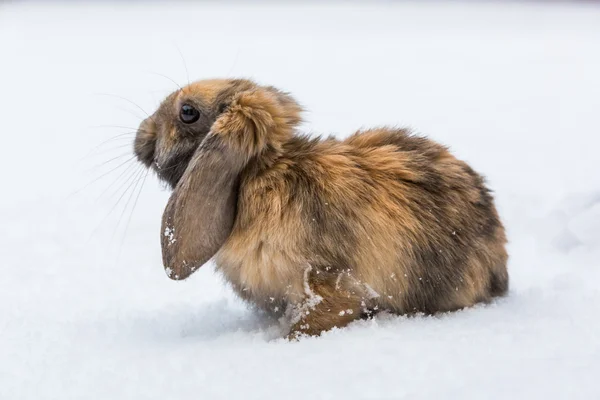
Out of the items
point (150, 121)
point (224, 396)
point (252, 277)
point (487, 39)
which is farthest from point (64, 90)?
point (224, 396)

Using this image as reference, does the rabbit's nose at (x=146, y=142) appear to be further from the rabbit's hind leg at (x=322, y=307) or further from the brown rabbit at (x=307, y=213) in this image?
the rabbit's hind leg at (x=322, y=307)

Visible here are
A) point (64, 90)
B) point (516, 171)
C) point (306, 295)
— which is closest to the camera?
point (306, 295)

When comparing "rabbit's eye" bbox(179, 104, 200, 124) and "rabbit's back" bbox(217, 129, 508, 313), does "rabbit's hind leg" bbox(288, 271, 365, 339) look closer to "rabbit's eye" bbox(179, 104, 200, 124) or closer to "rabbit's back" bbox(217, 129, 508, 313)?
"rabbit's back" bbox(217, 129, 508, 313)

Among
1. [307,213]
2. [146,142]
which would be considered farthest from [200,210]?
[146,142]

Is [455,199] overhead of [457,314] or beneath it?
overhead

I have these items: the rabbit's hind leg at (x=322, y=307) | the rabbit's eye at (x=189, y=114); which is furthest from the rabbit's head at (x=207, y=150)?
the rabbit's hind leg at (x=322, y=307)

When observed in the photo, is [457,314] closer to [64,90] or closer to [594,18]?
[64,90]

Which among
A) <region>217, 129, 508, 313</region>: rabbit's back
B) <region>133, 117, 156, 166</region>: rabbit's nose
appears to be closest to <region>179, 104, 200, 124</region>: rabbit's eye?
<region>133, 117, 156, 166</region>: rabbit's nose
